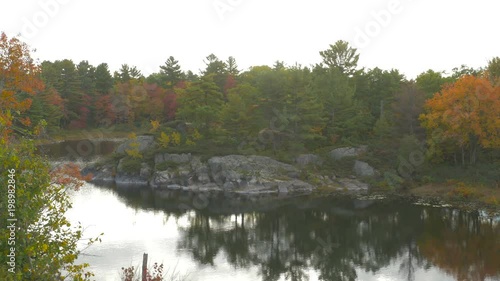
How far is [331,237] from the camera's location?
3281cm

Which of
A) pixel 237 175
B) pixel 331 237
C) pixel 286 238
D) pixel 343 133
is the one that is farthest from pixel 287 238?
pixel 343 133

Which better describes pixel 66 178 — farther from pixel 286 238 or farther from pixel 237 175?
pixel 237 175

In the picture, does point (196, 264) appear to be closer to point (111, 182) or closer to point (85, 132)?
point (111, 182)

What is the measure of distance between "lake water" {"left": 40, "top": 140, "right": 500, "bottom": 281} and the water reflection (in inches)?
2.7

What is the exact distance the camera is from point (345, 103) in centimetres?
5706

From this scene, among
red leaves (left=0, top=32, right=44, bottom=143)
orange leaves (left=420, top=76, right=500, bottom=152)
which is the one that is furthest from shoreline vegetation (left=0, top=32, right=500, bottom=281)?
red leaves (left=0, top=32, right=44, bottom=143)

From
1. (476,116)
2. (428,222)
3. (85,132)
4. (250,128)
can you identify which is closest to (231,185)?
(250,128)

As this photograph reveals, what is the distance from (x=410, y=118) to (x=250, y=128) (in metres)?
19.2

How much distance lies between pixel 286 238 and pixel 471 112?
957 inches

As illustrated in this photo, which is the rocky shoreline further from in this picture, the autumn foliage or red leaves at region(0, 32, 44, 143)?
red leaves at region(0, 32, 44, 143)

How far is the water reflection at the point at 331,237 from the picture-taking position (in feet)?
86.1

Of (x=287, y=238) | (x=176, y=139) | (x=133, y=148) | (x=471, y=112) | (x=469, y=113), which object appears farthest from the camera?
(x=133, y=148)

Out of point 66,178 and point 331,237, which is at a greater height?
point 66,178

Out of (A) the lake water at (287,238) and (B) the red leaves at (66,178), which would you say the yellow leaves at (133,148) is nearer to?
(A) the lake water at (287,238)
